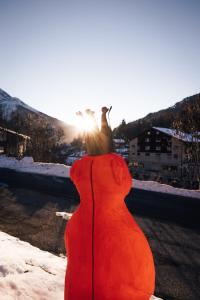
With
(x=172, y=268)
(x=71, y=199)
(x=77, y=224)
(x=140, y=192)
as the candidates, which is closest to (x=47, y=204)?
(x=71, y=199)

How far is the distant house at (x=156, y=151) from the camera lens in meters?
42.5

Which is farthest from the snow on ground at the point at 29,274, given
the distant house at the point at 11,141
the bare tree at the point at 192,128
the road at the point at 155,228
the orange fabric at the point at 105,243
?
the distant house at the point at 11,141

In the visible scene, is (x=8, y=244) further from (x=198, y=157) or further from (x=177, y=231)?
(x=198, y=157)

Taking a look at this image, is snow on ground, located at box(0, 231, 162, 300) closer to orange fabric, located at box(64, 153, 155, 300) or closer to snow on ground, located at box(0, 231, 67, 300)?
snow on ground, located at box(0, 231, 67, 300)

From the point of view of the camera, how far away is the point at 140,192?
12.5 m

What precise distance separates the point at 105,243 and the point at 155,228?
20.7ft

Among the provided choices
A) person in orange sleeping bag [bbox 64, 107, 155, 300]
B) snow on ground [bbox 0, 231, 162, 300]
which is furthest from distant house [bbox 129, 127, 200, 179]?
person in orange sleeping bag [bbox 64, 107, 155, 300]

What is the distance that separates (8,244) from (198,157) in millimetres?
15258

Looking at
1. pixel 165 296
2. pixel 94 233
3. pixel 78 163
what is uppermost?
pixel 78 163

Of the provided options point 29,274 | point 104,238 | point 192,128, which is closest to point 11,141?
point 192,128

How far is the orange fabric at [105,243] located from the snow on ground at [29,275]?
1370mm

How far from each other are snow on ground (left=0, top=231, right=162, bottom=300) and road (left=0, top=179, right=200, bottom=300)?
1016 millimetres

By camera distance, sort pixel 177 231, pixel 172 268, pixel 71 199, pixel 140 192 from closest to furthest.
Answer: pixel 172 268, pixel 177 231, pixel 71 199, pixel 140 192

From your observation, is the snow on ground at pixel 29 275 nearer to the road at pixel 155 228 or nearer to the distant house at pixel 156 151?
the road at pixel 155 228
